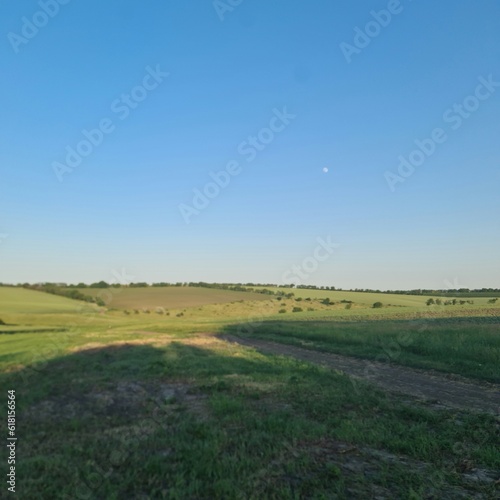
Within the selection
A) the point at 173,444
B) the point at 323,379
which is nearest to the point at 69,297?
the point at 323,379

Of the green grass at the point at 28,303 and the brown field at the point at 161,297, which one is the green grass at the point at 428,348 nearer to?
the green grass at the point at 28,303

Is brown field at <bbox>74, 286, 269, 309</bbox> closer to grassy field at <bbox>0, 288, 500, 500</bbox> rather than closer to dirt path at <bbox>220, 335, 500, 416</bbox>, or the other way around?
grassy field at <bbox>0, 288, 500, 500</bbox>

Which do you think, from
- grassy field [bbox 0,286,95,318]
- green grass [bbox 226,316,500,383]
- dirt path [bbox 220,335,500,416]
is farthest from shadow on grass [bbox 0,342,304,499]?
grassy field [bbox 0,286,95,318]

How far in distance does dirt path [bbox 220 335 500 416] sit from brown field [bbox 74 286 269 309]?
40.2m

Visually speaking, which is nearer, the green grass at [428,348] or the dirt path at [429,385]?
the dirt path at [429,385]

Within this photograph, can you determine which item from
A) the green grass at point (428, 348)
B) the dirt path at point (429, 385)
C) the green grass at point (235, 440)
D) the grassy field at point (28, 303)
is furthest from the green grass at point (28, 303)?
the dirt path at point (429, 385)

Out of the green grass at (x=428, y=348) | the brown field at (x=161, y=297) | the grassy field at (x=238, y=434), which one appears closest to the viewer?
the grassy field at (x=238, y=434)

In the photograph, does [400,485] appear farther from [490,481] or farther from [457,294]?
[457,294]

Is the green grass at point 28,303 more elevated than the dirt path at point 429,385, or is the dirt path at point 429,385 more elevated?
the green grass at point 28,303

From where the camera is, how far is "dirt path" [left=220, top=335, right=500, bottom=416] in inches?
447

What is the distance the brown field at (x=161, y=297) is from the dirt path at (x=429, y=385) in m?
40.2

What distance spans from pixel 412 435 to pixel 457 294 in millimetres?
80814

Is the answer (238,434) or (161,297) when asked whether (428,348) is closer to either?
(238,434)

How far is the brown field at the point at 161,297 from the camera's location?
57.8 metres
